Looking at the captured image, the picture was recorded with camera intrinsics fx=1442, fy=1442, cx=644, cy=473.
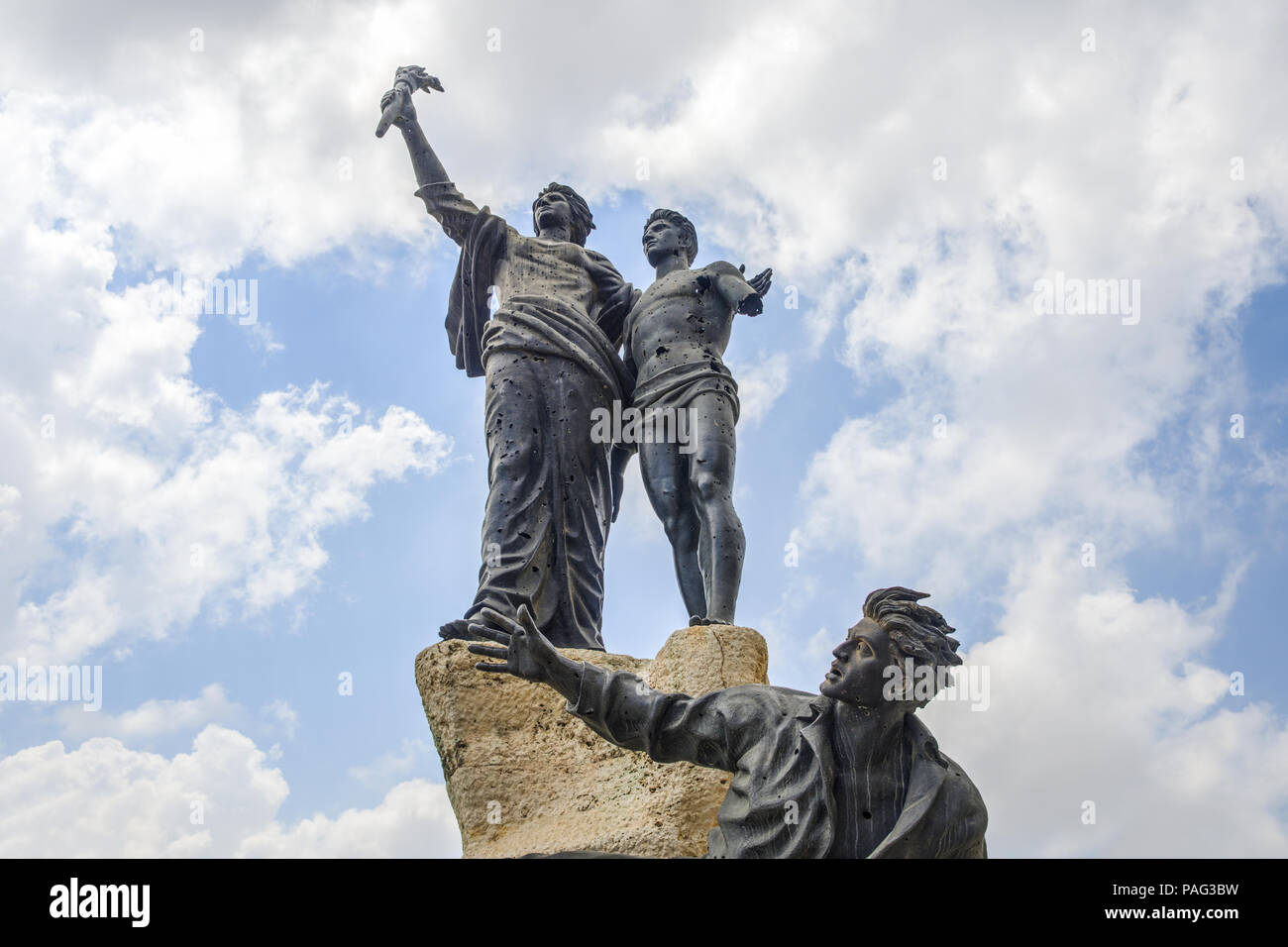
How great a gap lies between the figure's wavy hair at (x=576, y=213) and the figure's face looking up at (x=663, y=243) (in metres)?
0.62

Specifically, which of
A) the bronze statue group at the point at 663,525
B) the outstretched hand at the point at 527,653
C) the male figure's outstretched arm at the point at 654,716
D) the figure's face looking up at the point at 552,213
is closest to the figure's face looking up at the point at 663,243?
the bronze statue group at the point at 663,525

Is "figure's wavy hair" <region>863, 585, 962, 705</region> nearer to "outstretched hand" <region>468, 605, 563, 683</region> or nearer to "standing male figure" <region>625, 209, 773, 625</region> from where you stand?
"outstretched hand" <region>468, 605, 563, 683</region>

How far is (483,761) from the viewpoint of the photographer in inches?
236

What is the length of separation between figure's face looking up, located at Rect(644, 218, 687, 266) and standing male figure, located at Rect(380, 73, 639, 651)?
27 centimetres

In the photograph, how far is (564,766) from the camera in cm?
598

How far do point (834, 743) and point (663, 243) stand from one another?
159 inches

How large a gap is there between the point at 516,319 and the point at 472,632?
6.23 ft

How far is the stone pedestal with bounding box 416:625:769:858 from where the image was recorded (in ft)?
17.6

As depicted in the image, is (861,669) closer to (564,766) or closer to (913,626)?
(913,626)

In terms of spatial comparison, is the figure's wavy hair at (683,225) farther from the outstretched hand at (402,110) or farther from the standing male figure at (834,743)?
the standing male figure at (834,743)

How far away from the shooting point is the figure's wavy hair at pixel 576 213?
8.20 meters

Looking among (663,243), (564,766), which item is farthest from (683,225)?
(564,766)
